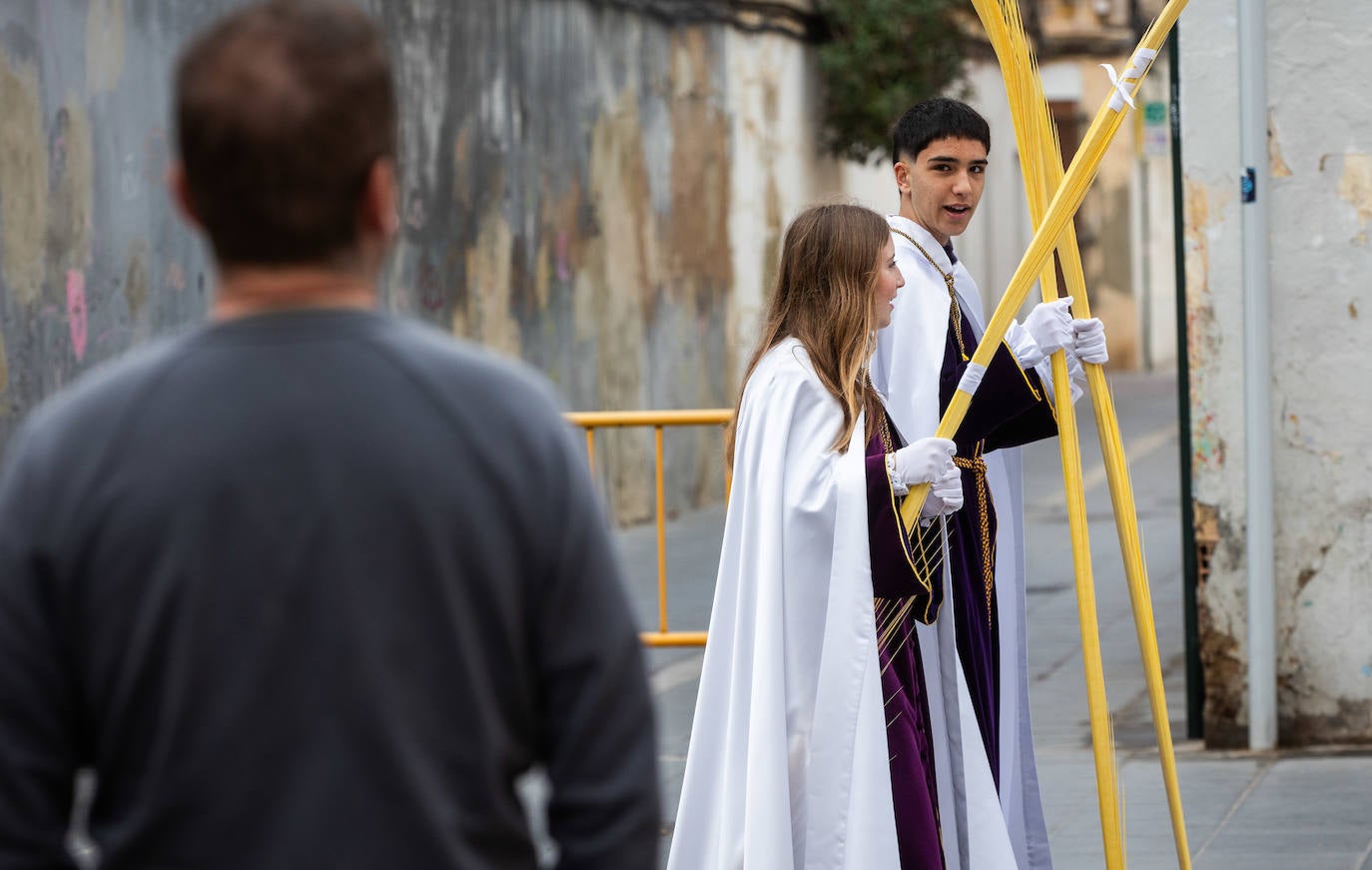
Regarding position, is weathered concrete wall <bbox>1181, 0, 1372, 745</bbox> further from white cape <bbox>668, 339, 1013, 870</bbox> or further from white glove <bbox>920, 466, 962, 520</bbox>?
white glove <bbox>920, 466, 962, 520</bbox>

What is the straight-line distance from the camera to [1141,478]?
51.1 feet

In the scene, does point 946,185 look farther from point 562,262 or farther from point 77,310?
point 562,262

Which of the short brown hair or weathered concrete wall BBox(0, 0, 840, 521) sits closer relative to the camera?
the short brown hair

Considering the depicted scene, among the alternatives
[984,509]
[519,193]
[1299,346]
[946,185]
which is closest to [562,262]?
[519,193]

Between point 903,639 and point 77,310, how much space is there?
5.09 metres

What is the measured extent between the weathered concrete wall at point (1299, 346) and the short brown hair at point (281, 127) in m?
5.25

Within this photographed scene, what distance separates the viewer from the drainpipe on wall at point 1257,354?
6.70m

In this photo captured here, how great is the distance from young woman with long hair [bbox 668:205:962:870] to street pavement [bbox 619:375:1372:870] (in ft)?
4.94

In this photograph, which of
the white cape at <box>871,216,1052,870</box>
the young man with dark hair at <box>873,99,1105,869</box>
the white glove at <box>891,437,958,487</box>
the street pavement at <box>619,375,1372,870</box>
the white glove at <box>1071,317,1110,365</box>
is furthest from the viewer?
the street pavement at <box>619,375,1372,870</box>

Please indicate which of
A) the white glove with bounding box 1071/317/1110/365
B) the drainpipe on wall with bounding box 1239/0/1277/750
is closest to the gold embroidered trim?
the white glove with bounding box 1071/317/1110/365

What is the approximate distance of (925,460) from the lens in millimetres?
4340

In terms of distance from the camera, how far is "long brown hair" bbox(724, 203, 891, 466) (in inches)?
175

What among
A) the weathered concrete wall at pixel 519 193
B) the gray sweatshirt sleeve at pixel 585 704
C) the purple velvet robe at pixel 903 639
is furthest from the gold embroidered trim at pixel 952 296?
the weathered concrete wall at pixel 519 193

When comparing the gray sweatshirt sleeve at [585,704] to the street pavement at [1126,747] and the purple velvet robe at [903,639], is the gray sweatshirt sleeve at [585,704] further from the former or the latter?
the street pavement at [1126,747]
